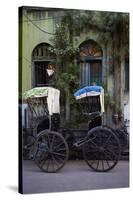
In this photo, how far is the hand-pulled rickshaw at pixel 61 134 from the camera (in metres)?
7.70

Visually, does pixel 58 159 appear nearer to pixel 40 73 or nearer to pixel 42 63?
pixel 40 73

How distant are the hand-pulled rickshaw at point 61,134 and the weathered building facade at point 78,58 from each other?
0.40ft

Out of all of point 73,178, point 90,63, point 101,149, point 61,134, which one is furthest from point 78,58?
point 73,178

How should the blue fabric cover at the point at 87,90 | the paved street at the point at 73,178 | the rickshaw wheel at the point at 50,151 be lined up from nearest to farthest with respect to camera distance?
the paved street at the point at 73,178 < the rickshaw wheel at the point at 50,151 < the blue fabric cover at the point at 87,90

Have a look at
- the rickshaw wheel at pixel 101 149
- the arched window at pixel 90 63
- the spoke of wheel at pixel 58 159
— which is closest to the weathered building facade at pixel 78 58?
the arched window at pixel 90 63

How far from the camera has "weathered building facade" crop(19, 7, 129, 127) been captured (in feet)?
25.0

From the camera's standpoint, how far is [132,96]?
840 centimetres

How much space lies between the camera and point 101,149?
26.6 ft

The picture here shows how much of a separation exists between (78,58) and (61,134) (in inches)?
39.5

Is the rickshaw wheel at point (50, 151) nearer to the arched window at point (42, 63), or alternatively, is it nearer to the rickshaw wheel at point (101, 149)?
the rickshaw wheel at point (101, 149)

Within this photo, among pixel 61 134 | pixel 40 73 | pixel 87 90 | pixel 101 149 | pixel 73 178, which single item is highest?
pixel 40 73

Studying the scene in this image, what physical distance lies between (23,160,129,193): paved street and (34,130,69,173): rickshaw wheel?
8cm

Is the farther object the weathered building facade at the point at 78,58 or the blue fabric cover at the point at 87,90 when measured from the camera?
the blue fabric cover at the point at 87,90

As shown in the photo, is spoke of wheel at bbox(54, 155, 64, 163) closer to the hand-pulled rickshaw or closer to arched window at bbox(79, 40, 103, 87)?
the hand-pulled rickshaw
